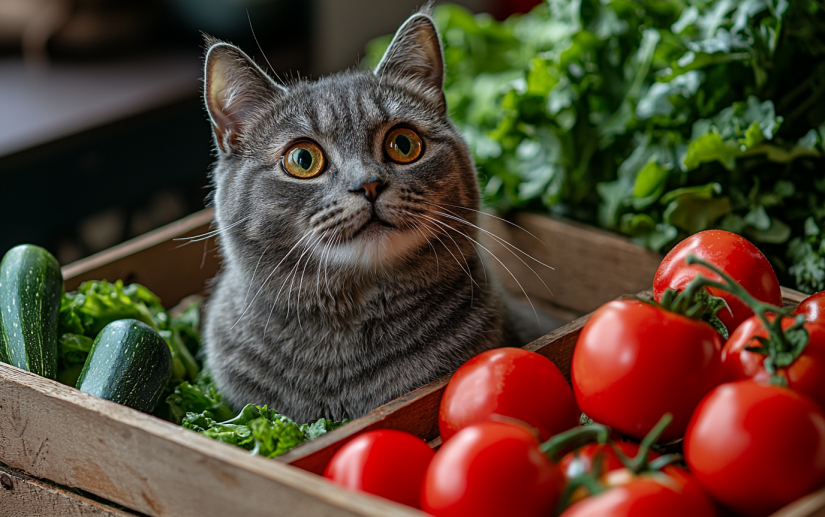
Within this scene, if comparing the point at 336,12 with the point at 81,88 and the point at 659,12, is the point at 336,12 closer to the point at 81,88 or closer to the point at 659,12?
the point at 81,88

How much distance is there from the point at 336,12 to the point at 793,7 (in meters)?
3.20

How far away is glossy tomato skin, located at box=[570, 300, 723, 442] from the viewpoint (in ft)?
2.93

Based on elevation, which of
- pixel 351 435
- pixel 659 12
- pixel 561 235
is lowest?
pixel 561 235

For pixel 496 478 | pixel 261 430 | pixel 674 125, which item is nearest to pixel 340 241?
pixel 261 430

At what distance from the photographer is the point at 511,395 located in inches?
39.1

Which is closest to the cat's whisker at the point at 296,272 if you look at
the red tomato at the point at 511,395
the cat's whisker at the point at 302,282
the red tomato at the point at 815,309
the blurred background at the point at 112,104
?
the cat's whisker at the point at 302,282

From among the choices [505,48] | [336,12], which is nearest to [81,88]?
[336,12]

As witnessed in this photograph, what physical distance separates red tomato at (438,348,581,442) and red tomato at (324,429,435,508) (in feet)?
0.36

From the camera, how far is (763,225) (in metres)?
1.65

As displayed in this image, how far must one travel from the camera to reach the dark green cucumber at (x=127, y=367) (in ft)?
4.27

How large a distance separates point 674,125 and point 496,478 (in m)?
1.36

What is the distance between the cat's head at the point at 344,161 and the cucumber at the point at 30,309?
0.42 meters

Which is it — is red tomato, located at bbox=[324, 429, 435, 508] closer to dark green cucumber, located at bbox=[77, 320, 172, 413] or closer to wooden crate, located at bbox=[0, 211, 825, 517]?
wooden crate, located at bbox=[0, 211, 825, 517]

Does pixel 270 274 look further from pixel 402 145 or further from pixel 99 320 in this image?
pixel 99 320
